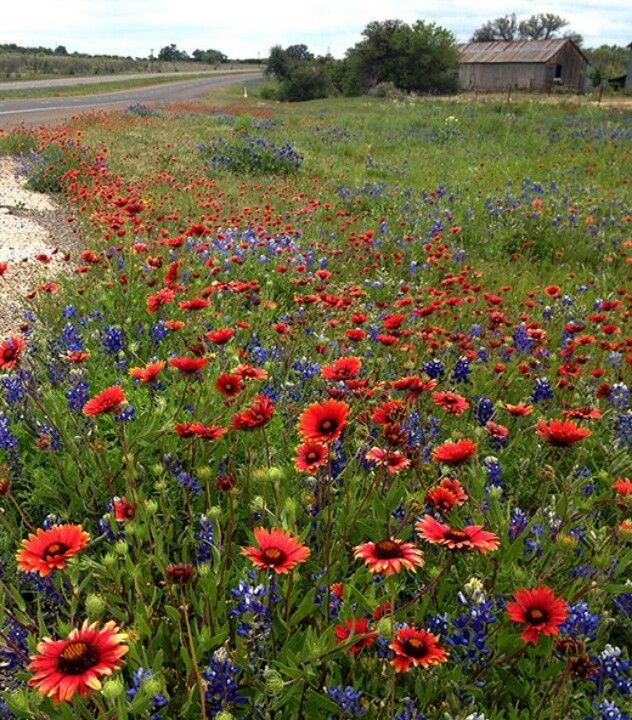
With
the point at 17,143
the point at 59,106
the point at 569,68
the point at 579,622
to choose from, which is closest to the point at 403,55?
the point at 569,68

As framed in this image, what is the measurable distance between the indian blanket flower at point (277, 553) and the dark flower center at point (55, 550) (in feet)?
1.30

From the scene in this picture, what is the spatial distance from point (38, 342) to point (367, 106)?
29127mm

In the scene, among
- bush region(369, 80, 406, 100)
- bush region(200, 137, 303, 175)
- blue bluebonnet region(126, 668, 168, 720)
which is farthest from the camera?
bush region(369, 80, 406, 100)

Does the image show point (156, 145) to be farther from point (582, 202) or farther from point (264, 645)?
point (264, 645)

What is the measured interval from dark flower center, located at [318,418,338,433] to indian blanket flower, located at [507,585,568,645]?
61 cm

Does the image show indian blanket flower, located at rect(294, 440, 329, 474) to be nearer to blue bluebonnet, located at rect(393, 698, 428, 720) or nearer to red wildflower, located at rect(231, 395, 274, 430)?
red wildflower, located at rect(231, 395, 274, 430)

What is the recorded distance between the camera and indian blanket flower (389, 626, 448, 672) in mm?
1269

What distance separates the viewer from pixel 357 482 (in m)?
2.40

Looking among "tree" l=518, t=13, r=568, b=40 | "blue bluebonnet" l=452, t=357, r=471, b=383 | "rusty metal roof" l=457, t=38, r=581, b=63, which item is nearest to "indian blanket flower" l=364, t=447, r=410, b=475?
"blue bluebonnet" l=452, t=357, r=471, b=383

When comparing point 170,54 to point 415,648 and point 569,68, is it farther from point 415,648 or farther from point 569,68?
point 415,648

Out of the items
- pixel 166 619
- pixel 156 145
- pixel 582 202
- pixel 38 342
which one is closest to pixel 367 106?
pixel 156 145

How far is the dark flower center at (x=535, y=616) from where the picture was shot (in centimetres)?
135

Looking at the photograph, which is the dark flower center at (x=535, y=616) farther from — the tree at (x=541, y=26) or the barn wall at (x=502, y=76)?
the tree at (x=541, y=26)

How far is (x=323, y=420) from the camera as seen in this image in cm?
172
